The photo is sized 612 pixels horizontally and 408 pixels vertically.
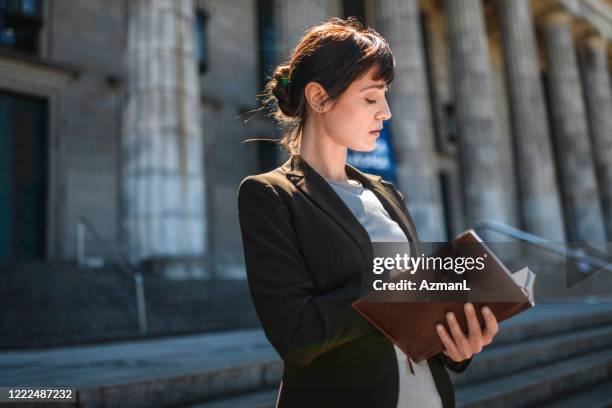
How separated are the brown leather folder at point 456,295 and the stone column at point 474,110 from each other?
18.6m

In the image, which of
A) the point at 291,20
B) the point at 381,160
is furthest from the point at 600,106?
the point at 291,20

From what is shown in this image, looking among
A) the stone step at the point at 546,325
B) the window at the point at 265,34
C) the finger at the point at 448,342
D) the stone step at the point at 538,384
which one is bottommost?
the stone step at the point at 538,384

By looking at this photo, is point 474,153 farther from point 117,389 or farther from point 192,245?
point 117,389

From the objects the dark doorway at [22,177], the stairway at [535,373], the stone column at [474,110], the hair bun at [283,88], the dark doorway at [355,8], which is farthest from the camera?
the dark doorway at [355,8]

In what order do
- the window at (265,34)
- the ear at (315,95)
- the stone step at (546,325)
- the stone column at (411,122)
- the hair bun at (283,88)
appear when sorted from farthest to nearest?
the window at (265,34) → the stone column at (411,122) → the stone step at (546,325) → the hair bun at (283,88) → the ear at (315,95)

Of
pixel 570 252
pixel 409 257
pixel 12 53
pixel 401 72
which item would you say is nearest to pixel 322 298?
pixel 409 257

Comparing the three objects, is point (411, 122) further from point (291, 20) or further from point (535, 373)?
point (535, 373)

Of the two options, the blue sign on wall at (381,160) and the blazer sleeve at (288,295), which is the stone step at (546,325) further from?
the blue sign on wall at (381,160)

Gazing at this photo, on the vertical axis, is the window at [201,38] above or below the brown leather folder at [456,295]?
above

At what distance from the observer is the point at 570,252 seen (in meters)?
1.73

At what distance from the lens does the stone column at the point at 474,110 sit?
762 inches

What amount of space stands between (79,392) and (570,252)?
2.90 m

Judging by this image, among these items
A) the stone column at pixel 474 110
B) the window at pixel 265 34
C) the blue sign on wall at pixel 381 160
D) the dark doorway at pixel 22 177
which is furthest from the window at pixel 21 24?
the stone column at pixel 474 110

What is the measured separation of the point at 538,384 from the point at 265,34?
17.9 m
